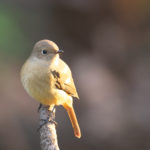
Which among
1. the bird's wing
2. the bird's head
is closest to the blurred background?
the bird's wing

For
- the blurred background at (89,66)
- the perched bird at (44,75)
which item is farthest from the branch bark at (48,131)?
the blurred background at (89,66)

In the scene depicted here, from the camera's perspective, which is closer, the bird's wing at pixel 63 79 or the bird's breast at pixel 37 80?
the bird's breast at pixel 37 80

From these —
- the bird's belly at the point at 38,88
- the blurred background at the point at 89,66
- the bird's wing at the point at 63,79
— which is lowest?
the bird's belly at the point at 38,88

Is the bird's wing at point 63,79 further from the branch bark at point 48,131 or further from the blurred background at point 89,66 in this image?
the blurred background at point 89,66

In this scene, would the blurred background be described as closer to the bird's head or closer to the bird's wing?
the bird's wing

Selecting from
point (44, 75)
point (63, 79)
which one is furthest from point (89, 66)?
point (44, 75)

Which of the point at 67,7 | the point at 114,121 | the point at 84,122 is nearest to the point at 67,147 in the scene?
the point at 84,122

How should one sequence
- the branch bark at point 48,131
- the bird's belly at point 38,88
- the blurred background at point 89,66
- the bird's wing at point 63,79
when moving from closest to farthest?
the branch bark at point 48,131 < the bird's belly at point 38,88 < the bird's wing at point 63,79 < the blurred background at point 89,66
